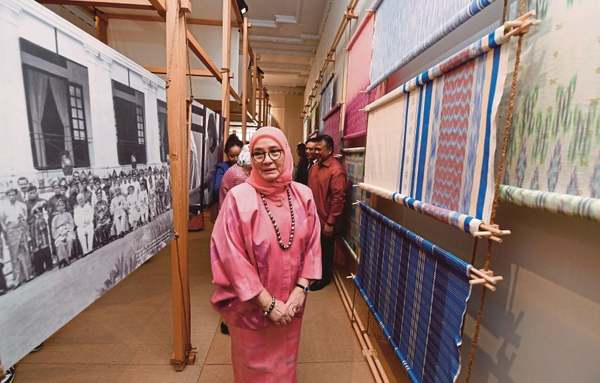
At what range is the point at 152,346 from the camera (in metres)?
1.82

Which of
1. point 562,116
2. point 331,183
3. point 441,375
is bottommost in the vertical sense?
point 441,375

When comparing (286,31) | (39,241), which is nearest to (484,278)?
(39,241)

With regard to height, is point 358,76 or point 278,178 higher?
point 358,76

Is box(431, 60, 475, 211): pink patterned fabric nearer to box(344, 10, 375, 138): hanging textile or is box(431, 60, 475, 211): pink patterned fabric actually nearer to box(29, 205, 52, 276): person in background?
box(344, 10, 375, 138): hanging textile

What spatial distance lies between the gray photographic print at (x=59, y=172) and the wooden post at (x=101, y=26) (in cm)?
253

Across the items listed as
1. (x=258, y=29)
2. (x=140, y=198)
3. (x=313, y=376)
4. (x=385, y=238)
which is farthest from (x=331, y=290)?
(x=258, y=29)

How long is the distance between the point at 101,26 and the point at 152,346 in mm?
3358

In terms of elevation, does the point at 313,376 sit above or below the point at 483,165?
below

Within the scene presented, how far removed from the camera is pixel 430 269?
1037 mm

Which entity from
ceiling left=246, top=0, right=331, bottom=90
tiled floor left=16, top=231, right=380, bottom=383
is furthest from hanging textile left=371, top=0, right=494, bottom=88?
ceiling left=246, top=0, right=331, bottom=90

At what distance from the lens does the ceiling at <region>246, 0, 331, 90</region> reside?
4.38 m

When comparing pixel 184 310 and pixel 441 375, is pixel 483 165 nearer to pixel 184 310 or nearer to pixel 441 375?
pixel 441 375

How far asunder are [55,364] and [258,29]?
5598 millimetres

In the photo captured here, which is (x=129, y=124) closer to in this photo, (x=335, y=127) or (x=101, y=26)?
(x=335, y=127)
